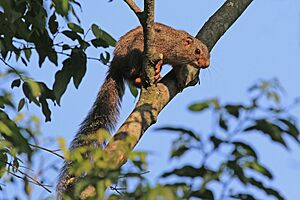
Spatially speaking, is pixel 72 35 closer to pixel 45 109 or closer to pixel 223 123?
pixel 45 109

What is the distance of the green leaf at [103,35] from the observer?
163 inches

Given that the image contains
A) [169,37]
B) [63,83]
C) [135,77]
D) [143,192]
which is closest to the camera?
[143,192]

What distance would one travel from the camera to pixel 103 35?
13.7 ft

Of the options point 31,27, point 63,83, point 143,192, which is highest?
point 31,27

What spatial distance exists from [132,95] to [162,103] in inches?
24.2

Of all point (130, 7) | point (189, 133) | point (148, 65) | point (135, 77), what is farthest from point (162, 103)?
point (189, 133)

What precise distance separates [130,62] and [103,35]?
10.5 feet

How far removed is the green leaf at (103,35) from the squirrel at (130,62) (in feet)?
6.00

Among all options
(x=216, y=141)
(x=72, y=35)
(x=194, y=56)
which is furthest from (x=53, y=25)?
(x=194, y=56)

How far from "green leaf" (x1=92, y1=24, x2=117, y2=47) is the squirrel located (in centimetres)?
183

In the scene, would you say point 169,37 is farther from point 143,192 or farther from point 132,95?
point 143,192

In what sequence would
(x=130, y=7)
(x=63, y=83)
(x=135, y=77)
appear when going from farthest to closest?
(x=135, y=77) → (x=130, y=7) → (x=63, y=83)

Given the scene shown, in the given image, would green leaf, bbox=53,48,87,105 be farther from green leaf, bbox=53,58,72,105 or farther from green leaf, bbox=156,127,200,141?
green leaf, bbox=156,127,200,141

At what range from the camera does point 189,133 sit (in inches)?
85.0
